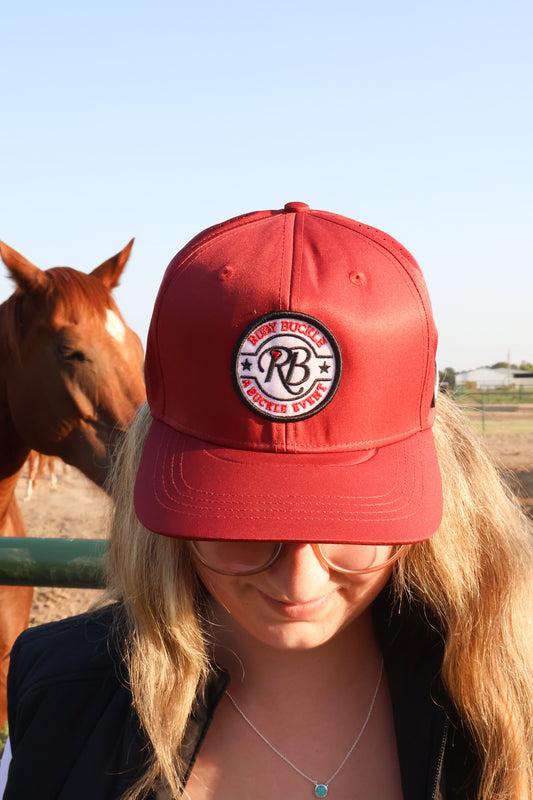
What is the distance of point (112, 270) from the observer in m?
3.61

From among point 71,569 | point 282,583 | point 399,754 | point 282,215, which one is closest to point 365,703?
point 399,754

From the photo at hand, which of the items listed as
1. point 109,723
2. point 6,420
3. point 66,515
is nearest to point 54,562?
point 109,723

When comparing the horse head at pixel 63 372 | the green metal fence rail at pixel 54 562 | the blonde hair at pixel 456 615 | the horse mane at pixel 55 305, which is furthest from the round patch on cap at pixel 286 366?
the horse mane at pixel 55 305

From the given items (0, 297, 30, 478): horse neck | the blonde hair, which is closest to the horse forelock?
(0, 297, 30, 478): horse neck

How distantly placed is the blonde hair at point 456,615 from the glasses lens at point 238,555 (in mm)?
191

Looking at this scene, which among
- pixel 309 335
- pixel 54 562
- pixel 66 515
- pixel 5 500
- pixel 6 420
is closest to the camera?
pixel 309 335

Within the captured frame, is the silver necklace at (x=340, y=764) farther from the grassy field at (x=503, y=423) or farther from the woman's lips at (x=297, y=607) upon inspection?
the grassy field at (x=503, y=423)

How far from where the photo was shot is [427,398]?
3.55 ft

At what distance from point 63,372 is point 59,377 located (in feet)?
0.09

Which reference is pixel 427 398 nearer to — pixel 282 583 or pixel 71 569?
pixel 282 583

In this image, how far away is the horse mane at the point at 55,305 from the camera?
309cm

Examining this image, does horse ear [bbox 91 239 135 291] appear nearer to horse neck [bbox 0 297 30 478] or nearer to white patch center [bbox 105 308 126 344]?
white patch center [bbox 105 308 126 344]

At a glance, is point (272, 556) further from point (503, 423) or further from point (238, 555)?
point (503, 423)

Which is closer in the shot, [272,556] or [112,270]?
[272,556]
